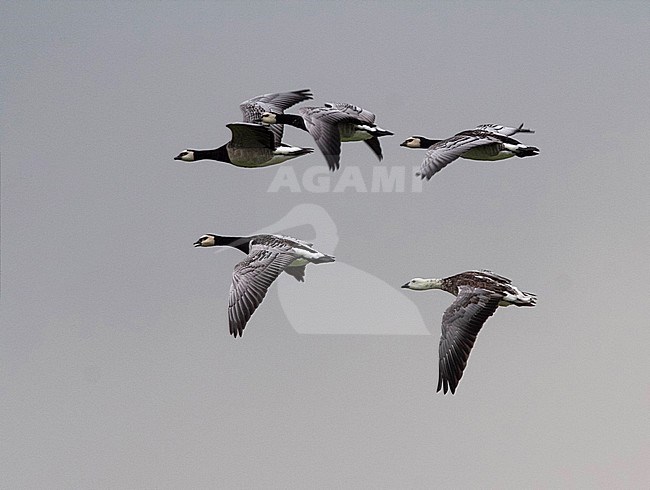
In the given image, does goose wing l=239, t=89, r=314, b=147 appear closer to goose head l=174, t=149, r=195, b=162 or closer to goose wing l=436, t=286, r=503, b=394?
goose head l=174, t=149, r=195, b=162

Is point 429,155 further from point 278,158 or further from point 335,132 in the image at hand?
point 278,158

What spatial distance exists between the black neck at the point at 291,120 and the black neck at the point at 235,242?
7.36ft

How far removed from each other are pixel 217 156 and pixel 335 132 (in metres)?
3.25

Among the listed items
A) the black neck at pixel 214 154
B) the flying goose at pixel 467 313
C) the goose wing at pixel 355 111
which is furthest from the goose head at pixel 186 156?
the flying goose at pixel 467 313

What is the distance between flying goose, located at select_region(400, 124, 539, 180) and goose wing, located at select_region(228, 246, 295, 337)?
3.24 meters

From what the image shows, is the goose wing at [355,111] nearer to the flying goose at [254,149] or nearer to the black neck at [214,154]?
the flying goose at [254,149]

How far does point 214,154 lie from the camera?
27.4 metres

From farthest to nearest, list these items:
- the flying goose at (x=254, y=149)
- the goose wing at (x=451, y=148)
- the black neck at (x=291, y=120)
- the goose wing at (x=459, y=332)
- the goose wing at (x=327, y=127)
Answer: the black neck at (x=291, y=120) < the flying goose at (x=254, y=149) < the goose wing at (x=327, y=127) < the goose wing at (x=451, y=148) < the goose wing at (x=459, y=332)

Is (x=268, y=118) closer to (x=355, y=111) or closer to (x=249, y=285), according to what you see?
(x=355, y=111)

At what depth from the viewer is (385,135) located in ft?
86.9

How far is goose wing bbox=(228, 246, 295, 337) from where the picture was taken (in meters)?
23.8

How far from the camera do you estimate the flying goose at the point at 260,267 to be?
23.9 metres

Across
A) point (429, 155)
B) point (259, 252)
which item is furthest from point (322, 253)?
point (429, 155)

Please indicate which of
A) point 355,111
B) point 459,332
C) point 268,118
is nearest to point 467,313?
point 459,332
